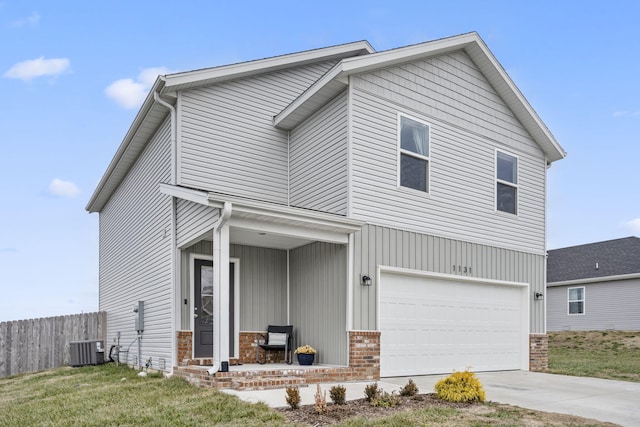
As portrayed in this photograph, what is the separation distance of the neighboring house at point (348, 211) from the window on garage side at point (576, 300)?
1359 cm

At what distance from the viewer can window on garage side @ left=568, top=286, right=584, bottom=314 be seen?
2673cm

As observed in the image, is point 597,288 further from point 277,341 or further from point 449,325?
point 277,341

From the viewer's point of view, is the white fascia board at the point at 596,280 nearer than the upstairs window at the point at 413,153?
No

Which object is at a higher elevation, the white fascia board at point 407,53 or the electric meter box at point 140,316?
the white fascia board at point 407,53

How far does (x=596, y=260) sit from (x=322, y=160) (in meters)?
19.9

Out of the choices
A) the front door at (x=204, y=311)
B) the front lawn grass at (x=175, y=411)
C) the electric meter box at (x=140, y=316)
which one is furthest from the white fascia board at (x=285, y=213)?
the electric meter box at (x=140, y=316)

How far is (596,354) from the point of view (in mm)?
20422

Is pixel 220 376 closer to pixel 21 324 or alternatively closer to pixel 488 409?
pixel 488 409

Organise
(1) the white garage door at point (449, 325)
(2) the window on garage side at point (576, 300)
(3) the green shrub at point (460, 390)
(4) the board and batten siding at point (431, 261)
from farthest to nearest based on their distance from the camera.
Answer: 1. (2) the window on garage side at point (576, 300)
2. (1) the white garage door at point (449, 325)
3. (4) the board and batten siding at point (431, 261)
4. (3) the green shrub at point (460, 390)

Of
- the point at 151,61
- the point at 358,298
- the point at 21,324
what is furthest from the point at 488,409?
the point at 21,324

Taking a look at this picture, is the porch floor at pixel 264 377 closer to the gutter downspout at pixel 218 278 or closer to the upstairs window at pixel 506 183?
the gutter downspout at pixel 218 278

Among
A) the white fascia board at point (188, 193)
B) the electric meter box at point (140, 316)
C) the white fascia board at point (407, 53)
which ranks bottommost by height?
the electric meter box at point (140, 316)

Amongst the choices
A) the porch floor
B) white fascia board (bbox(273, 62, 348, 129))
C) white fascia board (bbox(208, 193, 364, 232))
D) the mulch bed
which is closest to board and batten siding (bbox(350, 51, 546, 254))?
white fascia board (bbox(273, 62, 348, 129))

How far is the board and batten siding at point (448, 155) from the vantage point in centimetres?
1136
